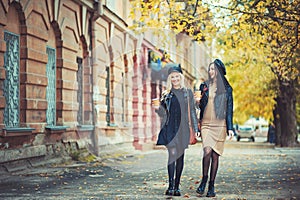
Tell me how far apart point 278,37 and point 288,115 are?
13848 millimetres

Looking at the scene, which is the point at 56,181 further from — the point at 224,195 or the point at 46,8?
the point at 46,8

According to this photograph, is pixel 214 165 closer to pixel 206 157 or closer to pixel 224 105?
pixel 206 157

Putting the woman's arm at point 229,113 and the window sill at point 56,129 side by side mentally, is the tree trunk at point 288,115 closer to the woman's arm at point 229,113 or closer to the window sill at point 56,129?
the window sill at point 56,129

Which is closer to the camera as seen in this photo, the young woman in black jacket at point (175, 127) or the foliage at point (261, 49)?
the young woman in black jacket at point (175, 127)

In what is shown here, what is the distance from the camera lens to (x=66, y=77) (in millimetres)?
16797

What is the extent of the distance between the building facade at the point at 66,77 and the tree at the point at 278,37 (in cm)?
441


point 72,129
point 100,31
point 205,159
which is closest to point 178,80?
point 205,159

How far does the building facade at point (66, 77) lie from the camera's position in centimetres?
1344

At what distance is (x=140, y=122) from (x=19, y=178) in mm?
15339

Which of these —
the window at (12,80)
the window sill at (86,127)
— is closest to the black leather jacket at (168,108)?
the window at (12,80)

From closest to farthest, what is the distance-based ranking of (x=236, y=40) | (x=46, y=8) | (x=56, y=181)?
(x=56, y=181) < (x=46, y=8) < (x=236, y=40)

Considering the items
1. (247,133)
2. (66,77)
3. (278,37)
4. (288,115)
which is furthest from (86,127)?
(247,133)

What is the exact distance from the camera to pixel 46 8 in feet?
50.2

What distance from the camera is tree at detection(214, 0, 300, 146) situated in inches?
584
